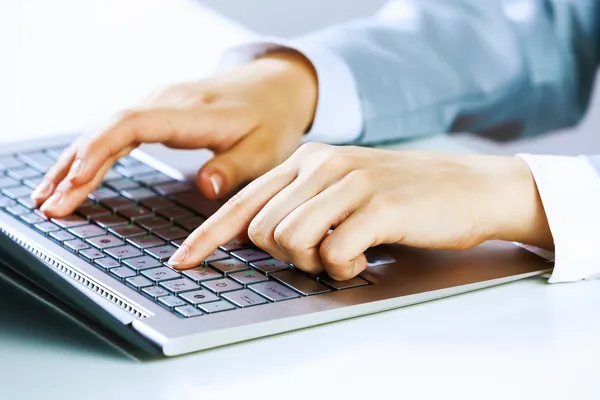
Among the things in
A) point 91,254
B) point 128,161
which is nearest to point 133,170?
point 128,161

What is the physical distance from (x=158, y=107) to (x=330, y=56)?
0.27 metres

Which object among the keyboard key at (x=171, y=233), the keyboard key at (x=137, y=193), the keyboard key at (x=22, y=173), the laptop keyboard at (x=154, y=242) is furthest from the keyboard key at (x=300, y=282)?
the keyboard key at (x=22, y=173)

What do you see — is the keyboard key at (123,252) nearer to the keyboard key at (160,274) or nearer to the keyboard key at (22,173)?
the keyboard key at (160,274)

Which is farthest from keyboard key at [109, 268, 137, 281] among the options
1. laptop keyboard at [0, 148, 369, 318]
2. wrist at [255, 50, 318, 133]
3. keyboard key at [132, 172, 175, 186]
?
wrist at [255, 50, 318, 133]

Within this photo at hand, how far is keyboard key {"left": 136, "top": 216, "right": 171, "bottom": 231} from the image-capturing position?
81 cm

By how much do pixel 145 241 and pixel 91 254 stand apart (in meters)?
0.05

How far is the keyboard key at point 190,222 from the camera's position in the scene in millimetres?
815

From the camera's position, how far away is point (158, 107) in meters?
0.94

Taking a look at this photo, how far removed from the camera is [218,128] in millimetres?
955

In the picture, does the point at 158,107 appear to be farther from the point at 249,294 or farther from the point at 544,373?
the point at 544,373

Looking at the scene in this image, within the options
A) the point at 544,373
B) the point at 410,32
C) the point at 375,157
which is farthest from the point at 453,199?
the point at 410,32

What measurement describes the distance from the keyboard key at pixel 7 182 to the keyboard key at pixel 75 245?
16 centimetres

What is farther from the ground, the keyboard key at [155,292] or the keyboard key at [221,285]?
the keyboard key at [155,292]

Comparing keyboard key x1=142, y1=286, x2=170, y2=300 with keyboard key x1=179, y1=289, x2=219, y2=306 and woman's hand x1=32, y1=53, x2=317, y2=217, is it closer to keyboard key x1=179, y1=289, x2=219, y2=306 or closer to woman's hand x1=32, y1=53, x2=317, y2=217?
keyboard key x1=179, y1=289, x2=219, y2=306
